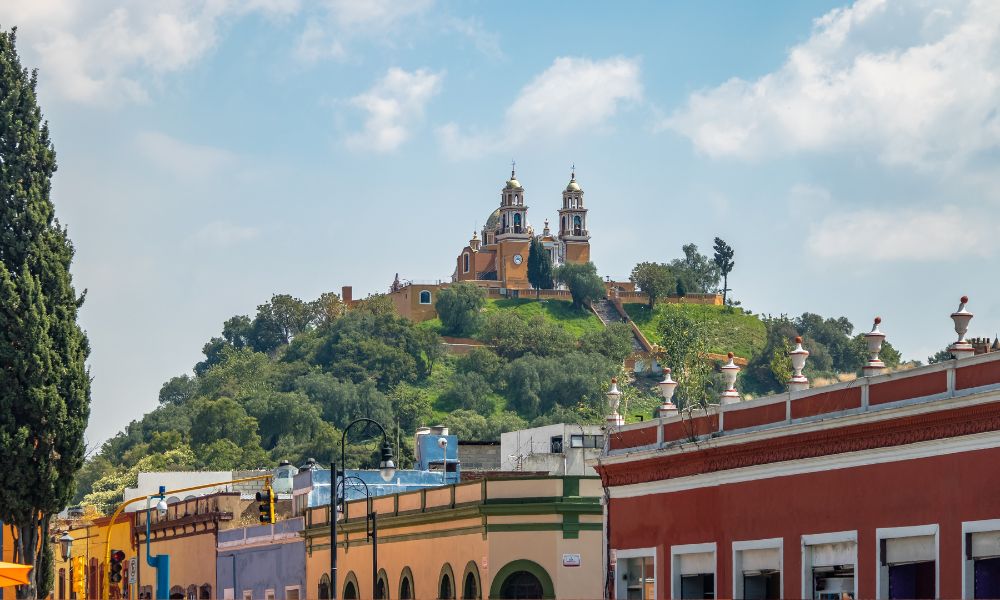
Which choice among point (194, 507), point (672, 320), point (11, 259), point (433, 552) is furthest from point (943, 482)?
point (672, 320)

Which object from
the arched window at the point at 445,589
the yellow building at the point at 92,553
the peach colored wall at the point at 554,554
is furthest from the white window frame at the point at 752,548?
the yellow building at the point at 92,553

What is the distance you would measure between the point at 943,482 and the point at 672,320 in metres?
165

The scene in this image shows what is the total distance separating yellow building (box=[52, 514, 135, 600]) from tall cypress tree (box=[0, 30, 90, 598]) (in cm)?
1940

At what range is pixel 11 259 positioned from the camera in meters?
54.0

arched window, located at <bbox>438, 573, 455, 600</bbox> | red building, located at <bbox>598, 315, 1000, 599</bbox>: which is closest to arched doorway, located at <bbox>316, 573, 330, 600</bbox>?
arched window, located at <bbox>438, 573, 455, 600</bbox>

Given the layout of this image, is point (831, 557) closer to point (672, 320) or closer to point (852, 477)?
point (852, 477)

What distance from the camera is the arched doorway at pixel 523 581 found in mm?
43344

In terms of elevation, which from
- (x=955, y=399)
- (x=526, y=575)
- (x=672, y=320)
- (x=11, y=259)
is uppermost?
(x=672, y=320)

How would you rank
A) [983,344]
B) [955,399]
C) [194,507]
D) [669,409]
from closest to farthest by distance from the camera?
[955,399] → [983,344] → [669,409] → [194,507]

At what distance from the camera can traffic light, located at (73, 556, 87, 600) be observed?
247 ft

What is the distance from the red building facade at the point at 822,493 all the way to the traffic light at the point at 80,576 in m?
43.0

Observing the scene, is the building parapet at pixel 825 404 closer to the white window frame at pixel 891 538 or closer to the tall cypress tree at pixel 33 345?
the white window frame at pixel 891 538

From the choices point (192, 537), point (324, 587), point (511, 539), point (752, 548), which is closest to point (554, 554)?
point (511, 539)

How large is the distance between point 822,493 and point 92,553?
56410 mm
